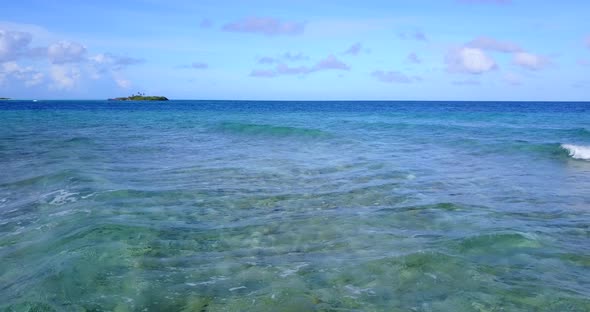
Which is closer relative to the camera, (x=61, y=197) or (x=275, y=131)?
(x=61, y=197)

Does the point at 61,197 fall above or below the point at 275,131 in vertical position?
below

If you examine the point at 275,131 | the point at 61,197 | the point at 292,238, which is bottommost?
the point at 292,238

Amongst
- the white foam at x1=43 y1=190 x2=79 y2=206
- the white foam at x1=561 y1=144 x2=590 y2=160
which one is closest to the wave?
the white foam at x1=561 y1=144 x2=590 y2=160

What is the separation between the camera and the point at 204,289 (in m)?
5.35

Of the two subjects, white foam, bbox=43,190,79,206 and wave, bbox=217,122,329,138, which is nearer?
white foam, bbox=43,190,79,206

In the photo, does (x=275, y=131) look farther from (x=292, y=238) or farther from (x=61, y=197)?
(x=292, y=238)

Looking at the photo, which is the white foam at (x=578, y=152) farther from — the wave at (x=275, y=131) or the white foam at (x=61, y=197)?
the white foam at (x=61, y=197)

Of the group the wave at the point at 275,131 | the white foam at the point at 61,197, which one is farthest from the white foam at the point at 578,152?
the white foam at the point at 61,197

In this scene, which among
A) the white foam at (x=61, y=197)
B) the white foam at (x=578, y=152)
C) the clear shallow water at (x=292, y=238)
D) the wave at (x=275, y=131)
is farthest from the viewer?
the wave at (x=275, y=131)

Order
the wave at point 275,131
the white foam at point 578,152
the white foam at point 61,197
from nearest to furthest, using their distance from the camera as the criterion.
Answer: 1. the white foam at point 61,197
2. the white foam at point 578,152
3. the wave at point 275,131

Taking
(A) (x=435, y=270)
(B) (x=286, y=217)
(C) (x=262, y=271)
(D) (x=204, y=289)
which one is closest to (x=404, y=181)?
(B) (x=286, y=217)

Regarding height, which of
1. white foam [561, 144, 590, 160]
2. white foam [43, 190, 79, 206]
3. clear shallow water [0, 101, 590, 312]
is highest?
white foam [561, 144, 590, 160]

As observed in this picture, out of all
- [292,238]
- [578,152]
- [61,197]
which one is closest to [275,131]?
[578,152]

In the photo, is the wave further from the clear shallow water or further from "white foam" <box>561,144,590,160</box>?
the clear shallow water
